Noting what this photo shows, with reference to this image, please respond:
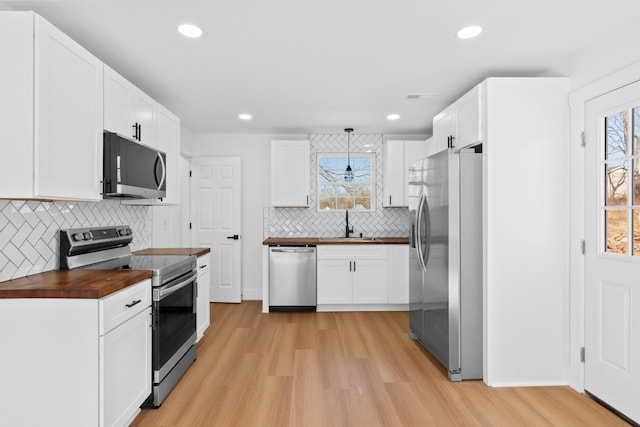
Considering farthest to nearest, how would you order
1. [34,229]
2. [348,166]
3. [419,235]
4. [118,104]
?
1. [348,166]
2. [419,235]
3. [118,104]
4. [34,229]

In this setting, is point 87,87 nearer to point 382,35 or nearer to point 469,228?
point 382,35

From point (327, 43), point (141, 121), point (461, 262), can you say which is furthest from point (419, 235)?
point (141, 121)

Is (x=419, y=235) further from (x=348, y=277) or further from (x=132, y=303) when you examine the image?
(x=132, y=303)

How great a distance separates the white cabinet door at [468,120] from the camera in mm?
2688

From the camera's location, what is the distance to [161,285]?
2322mm

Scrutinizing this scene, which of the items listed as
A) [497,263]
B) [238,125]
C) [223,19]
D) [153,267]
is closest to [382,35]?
[223,19]

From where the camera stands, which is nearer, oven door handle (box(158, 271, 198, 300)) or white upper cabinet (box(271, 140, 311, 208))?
oven door handle (box(158, 271, 198, 300))

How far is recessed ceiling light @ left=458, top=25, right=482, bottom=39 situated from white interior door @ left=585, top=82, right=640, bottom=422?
96 centimetres

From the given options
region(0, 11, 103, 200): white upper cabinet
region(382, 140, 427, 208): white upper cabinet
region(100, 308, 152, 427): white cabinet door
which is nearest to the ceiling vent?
region(382, 140, 427, 208): white upper cabinet

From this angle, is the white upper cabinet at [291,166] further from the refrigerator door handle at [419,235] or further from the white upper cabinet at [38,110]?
the white upper cabinet at [38,110]

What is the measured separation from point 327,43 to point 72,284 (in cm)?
212

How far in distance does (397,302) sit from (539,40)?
319 cm

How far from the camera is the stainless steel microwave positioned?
89.7 inches

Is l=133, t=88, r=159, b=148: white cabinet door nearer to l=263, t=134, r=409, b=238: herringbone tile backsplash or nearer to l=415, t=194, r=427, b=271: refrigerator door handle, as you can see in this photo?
l=263, t=134, r=409, b=238: herringbone tile backsplash
